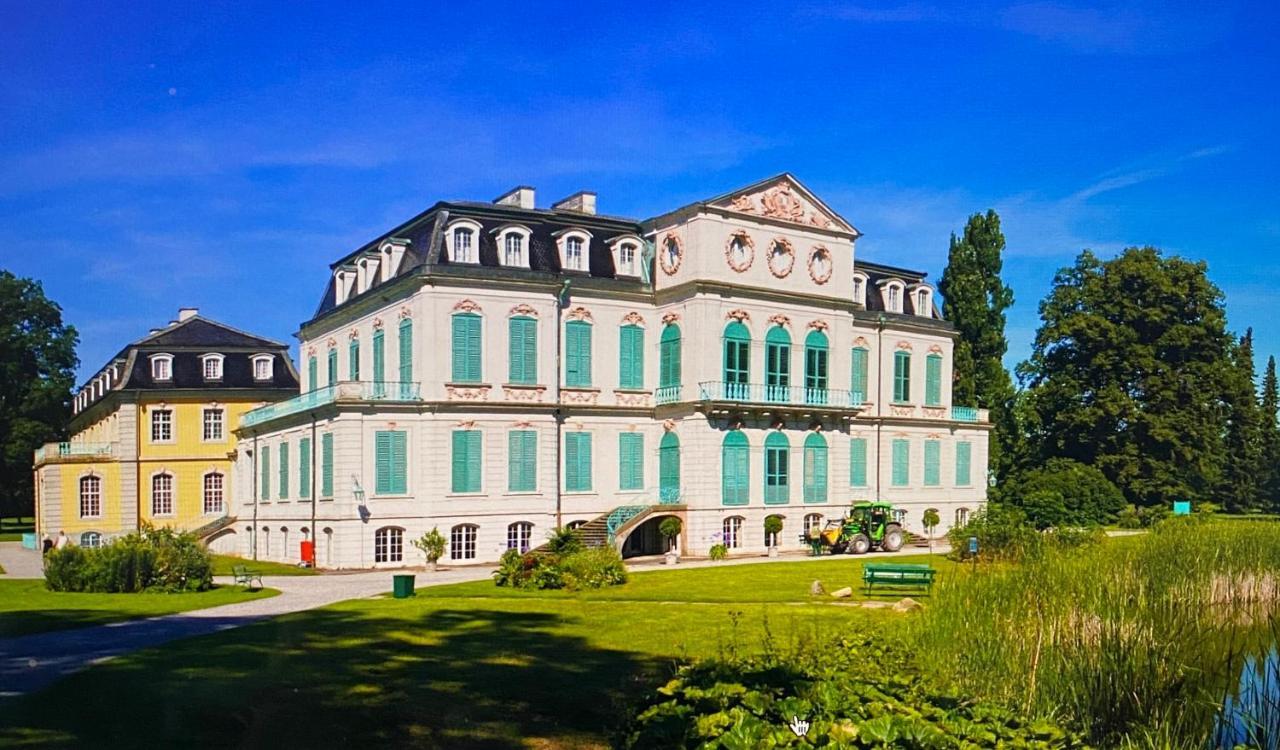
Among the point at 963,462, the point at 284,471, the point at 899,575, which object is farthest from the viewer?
the point at 963,462

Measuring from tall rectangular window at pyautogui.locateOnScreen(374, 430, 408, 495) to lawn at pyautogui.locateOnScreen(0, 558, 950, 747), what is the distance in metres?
10.3

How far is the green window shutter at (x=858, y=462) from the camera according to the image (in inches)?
1591

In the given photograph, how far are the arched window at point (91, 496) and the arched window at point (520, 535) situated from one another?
A: 23237mm

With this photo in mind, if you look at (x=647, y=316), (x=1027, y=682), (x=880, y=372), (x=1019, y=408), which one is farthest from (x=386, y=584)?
(x=1019, y=408)

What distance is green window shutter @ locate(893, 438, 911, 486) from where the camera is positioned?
138 feet

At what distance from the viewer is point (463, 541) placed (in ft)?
104

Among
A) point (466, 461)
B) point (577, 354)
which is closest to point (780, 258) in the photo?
point (577, 354)

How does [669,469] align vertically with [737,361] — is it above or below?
below

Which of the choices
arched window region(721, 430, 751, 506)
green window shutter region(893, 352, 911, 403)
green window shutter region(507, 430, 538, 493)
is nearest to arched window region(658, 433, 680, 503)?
arched window region(721, 430, 751, 506)

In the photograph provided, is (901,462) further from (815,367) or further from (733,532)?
(733,532)

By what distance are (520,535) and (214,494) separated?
20.7 meters

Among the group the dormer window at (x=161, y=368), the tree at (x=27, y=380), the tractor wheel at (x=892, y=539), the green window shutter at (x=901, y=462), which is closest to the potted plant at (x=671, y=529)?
the tractor wheel at (x=892, y=539)

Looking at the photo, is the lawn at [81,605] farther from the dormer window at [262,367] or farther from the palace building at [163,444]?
the dormer window at [262,367]

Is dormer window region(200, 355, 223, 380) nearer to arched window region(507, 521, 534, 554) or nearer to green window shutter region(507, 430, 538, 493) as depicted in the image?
green window shutter region(507, 430, 538, 493)
